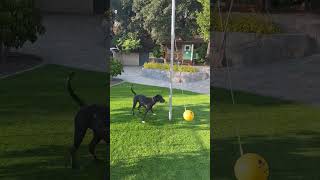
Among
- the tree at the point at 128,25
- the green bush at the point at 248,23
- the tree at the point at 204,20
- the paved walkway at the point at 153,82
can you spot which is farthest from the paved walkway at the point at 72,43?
the tree at the point at 204,20

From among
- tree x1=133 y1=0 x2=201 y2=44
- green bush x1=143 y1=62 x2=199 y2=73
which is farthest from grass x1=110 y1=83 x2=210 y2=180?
tree x1=133 y1=0 x2=201 y2=44

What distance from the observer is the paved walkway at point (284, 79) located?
3.39 meters

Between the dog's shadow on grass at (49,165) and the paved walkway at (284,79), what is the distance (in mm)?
1107

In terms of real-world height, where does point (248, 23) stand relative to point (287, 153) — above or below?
above

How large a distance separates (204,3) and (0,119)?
2169mm

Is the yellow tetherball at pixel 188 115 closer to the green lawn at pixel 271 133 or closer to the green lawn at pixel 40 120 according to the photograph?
the green lawn at pixel 271 133

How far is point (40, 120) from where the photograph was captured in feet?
10.6

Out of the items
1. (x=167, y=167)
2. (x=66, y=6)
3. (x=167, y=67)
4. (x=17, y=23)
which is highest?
(x=66, y=6)

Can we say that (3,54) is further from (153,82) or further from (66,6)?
(153,82)

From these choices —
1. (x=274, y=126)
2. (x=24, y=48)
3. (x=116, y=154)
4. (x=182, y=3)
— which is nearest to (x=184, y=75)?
(x=182, y=3)

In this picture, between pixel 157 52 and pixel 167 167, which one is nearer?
pixel 167 167

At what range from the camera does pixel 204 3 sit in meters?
4.31

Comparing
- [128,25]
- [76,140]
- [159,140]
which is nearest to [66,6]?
[76,140]

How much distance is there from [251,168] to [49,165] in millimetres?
1427
